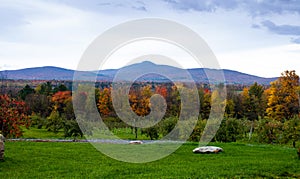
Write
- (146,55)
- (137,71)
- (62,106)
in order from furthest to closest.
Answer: (62,106) < (137,71) < (146,55)

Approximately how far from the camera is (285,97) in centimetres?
4997

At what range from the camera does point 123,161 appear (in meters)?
17.2

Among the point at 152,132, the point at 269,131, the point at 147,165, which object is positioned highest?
the point at 269,131

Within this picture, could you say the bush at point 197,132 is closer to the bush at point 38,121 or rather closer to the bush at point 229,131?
the bush at point 229,131

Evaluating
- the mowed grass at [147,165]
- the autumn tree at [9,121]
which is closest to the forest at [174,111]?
the autumn tree at [9,121]

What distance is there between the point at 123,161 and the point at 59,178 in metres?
4.63

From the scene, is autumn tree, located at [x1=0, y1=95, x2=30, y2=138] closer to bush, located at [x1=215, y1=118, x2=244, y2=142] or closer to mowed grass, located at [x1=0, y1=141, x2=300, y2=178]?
mowed grass, located at [x1=0, y1=141, x2=300, y2=178]

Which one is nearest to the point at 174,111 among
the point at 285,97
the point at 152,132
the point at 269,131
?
the point at 285,97

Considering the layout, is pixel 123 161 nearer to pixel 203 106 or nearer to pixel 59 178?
pixel 59 178

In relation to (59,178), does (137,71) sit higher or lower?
higher

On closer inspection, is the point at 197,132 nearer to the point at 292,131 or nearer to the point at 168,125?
the point at 168,125

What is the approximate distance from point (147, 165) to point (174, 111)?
37.2m

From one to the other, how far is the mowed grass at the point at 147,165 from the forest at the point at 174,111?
5137 mm

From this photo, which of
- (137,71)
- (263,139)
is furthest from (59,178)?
(263,139)
